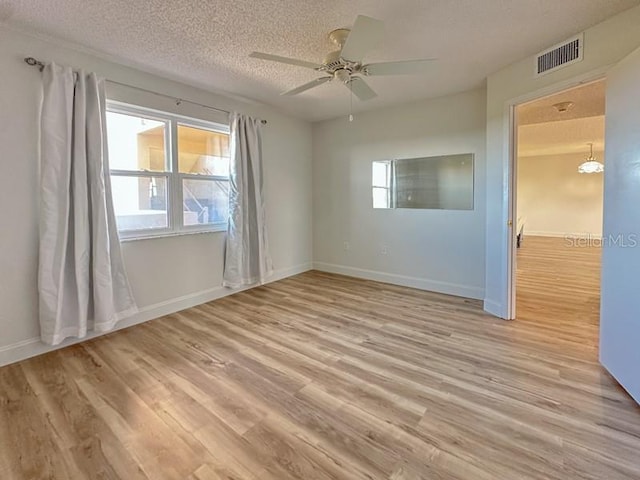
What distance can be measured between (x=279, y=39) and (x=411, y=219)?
278 centimetres

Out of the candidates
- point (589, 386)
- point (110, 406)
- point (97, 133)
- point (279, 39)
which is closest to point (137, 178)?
point (97, 133)

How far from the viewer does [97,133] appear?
8.70 feet

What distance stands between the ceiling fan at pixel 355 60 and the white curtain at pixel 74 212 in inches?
62.1

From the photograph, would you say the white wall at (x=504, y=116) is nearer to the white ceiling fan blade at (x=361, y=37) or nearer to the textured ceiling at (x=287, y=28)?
the textured ceiling at (x=287, y=28)

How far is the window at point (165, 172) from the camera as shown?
9.91ft

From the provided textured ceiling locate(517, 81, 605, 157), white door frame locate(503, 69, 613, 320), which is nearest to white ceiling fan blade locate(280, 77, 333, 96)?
white door frame locate(503, 69, 613, 320)

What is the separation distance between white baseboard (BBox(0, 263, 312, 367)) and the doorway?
3268 mm

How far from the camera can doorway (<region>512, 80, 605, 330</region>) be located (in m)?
3.32

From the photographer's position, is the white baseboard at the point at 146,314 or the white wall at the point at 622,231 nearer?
the white wall at the point at 622,231

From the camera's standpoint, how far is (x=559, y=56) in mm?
2527

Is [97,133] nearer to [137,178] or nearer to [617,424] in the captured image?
[137,178]

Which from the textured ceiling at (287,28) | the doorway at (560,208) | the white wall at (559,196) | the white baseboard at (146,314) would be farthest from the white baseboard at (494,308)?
the white wall at (559,196)

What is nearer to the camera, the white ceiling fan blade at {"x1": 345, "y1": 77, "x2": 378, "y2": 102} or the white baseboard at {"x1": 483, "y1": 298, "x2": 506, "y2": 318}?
the white ceiling fan blade at {"x1": 345, "y1": 77, "x2": 378, "y2": 102}

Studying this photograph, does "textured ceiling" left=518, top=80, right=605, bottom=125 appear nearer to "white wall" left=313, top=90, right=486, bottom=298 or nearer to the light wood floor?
"white wall" left=313, top=90, right=486, bottom=298
